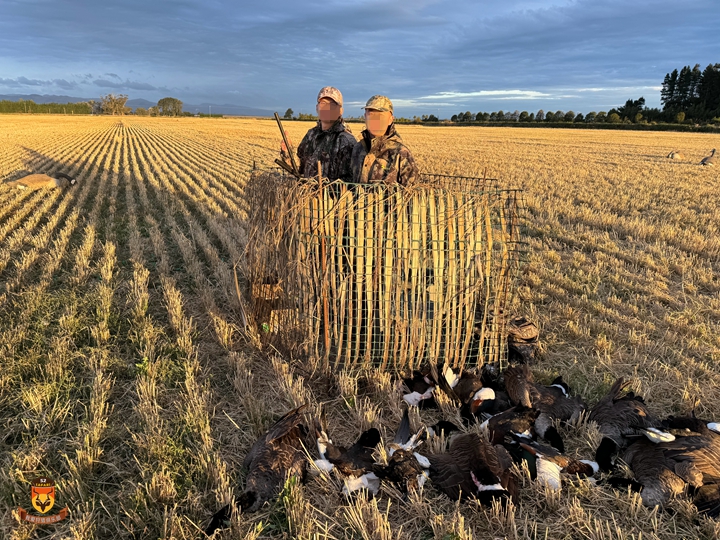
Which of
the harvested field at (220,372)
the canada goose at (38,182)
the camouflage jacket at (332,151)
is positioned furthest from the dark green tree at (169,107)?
the camouflage jacket at (332,151)

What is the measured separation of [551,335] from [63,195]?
11.7 meters

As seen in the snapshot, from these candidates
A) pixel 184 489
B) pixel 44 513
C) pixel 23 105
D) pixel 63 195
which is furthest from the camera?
pixel 23 105

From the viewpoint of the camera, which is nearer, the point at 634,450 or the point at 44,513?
the point at 44,513

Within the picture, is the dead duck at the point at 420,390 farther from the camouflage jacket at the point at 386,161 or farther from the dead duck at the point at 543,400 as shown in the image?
the camouflage jacket at the point at 386,161

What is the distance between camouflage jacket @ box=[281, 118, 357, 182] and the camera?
490 centimetres

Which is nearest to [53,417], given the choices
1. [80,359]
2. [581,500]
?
[80,359]

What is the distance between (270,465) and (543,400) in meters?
2.03

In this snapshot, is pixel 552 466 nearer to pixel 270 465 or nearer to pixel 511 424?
pixel 511 424

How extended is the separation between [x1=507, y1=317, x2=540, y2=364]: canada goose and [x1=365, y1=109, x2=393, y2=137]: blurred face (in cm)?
214

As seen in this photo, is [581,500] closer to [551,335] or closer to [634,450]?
[634,450]

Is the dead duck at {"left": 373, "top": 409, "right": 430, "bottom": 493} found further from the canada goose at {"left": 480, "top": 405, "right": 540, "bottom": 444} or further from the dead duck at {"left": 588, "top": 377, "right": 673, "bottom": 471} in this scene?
the dead duck at {"left": 588, "top": 377, "right": 673, "bottom": 471}

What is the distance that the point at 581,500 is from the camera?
2705mm

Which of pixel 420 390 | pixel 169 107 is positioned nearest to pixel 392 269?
pixel 420 390

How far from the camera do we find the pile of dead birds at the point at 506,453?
2.64 meters
